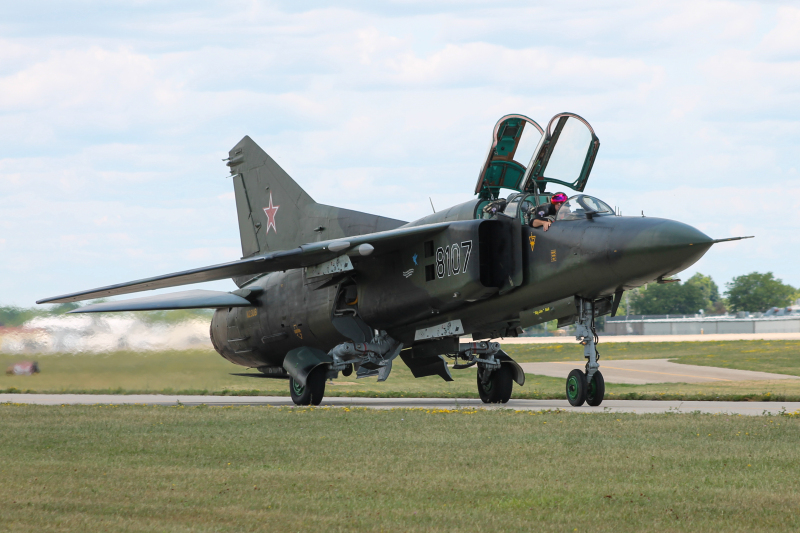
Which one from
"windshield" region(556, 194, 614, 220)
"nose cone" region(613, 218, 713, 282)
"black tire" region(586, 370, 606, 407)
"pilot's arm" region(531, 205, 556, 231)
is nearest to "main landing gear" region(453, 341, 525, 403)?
"black tire" region(586, 370, 606, 407)

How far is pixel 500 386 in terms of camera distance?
18828 millimetres

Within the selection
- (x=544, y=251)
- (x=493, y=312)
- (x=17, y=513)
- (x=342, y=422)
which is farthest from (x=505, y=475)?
(x=493, y=312)

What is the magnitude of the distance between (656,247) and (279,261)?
25.4 feet

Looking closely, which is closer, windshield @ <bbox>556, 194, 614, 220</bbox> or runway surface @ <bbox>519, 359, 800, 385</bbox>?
windshield @ <bbox>556, 194, 614, 220</bbox>

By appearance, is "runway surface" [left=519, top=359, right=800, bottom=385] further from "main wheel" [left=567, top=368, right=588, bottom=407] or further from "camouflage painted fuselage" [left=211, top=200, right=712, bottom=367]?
"main wheel" [left=567, top=368, right=588, bottom=407]

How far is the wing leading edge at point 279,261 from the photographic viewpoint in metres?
17.2

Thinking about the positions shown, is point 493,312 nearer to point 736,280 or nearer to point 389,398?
point 389,398

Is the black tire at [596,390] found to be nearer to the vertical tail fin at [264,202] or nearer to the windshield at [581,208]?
the windshield at [581,208]

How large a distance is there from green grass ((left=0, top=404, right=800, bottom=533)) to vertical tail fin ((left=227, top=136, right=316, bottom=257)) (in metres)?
9.91

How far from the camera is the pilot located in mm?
15508

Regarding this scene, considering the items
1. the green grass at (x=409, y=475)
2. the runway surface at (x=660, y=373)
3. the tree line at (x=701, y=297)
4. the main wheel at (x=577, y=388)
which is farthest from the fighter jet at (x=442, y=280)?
the tree line at (x=701, y=297)

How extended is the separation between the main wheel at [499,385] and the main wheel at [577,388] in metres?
3.16

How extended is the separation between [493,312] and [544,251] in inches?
81.5

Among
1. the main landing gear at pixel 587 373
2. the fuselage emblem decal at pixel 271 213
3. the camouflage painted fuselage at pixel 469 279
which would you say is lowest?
the main landing gear at pixel 587 373
